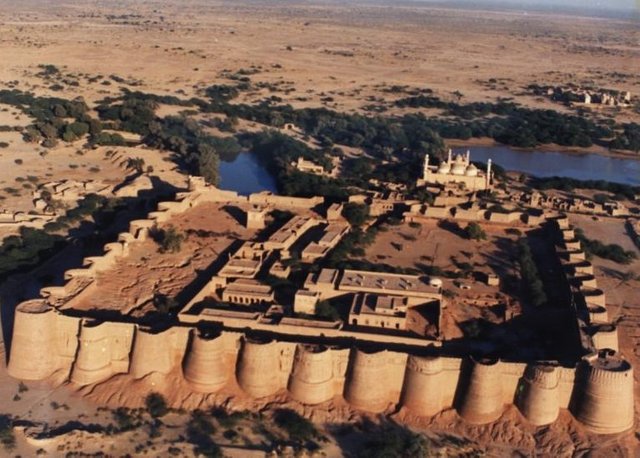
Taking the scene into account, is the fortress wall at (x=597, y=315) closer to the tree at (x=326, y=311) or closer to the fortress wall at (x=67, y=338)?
the tree at (x=326, y=311)

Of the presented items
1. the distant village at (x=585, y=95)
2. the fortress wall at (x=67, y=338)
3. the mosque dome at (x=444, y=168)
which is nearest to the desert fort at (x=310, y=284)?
the fortress wall at (x=67, y=338)

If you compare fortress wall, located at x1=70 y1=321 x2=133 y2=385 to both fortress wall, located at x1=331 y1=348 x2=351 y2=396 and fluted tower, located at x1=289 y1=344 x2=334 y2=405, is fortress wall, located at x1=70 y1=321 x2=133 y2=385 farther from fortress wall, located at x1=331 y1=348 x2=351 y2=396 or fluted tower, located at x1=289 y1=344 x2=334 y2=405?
fortress wall, located at x1=331 y1=348 x2=351 y2=396

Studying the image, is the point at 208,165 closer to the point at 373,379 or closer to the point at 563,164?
the point at 373,379

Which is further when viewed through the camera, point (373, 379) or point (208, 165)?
point (208, 165)

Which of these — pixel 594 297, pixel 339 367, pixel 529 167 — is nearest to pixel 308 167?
pixel 529 167

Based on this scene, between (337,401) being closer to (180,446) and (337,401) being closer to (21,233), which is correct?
(180,446)

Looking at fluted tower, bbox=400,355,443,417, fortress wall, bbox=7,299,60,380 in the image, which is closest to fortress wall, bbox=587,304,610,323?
fluted tower, bbox=400,355,443,417

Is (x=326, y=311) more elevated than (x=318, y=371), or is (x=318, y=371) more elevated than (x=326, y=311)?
(x=326, y=311)
